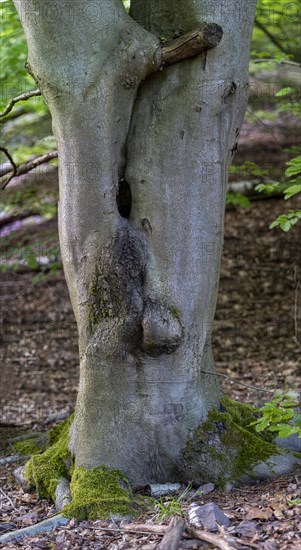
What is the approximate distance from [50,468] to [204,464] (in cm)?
96

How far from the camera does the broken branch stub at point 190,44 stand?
376cm

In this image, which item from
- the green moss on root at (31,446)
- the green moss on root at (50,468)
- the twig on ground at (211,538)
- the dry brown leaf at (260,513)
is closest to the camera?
the twig on ground at (211,538)

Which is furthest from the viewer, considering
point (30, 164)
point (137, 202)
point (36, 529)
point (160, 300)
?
point (30, 164)

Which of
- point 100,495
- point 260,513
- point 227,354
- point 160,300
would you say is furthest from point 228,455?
point 227,354

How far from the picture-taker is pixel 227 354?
8086 millimetres

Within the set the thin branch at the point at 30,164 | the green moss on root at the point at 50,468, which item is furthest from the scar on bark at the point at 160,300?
the thin branch at the point at 30,164

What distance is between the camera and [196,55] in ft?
12.8

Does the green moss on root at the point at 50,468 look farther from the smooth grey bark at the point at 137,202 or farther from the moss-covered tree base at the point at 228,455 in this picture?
the moss-covered tree base at the point at 228,455

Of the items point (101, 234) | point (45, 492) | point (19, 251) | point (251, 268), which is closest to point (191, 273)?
point (101, 234)

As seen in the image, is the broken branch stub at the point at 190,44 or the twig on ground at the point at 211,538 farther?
the broken branch stub at the point at 190,44

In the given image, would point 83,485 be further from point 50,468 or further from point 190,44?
point 190,44

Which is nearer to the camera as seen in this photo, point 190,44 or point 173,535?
point 173,535

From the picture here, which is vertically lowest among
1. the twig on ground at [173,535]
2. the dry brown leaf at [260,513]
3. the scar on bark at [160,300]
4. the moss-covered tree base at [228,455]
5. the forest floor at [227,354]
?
the forest floor at [227,354]

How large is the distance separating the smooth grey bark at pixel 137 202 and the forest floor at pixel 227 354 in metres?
0.45
